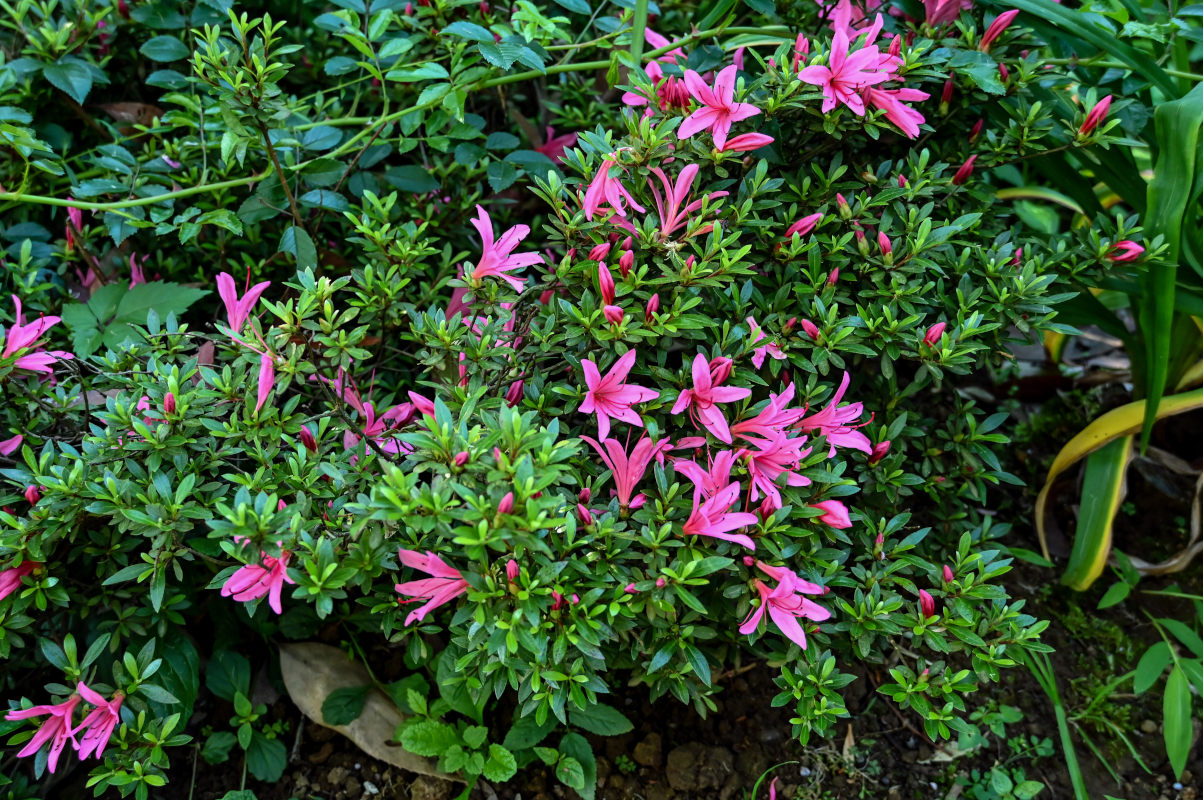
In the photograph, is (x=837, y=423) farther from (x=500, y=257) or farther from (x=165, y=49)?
(x=165, y=49)

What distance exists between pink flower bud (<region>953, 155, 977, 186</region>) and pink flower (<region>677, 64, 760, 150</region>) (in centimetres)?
50

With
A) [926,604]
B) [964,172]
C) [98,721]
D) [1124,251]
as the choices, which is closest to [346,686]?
[98,721]

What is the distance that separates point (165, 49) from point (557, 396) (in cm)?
117

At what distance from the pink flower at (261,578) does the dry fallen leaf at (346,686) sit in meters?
0.56

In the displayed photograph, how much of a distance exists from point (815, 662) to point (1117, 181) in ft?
3.83

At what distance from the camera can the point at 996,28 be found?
1595mm

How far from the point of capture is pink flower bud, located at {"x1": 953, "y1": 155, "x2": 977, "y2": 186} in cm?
162

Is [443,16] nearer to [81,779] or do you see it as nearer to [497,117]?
[497,117]

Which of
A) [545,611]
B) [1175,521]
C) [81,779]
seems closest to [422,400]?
[545,611]

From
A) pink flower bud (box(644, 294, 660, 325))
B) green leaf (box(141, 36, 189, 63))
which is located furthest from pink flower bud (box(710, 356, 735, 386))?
green leaf (box(141, 36, 189, 63))

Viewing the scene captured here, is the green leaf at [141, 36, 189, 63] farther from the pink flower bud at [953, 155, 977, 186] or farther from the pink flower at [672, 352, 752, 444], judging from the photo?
the pink flower bud at [953, 155, 977, 186]

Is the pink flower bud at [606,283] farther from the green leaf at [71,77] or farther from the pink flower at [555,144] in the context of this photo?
the green leaf at [71,77]

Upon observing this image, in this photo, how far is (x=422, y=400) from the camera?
50.3 inches

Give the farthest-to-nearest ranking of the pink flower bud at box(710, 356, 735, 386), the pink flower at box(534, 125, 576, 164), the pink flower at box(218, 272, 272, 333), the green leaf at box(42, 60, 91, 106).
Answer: the pink flower at box(534, 125, 576, 164)
the green leaf at box(42, 60, 91, 106)
the pink flower at box(218, 272, 272, 333)
the pink flower bud at box(710, 356, 735, 386)
